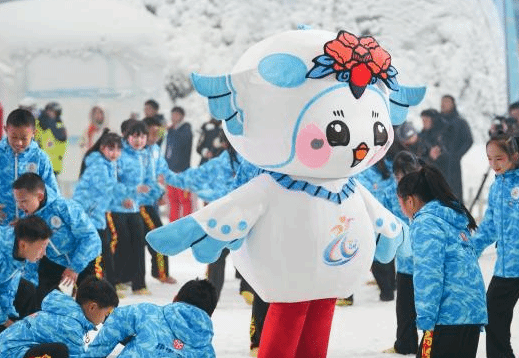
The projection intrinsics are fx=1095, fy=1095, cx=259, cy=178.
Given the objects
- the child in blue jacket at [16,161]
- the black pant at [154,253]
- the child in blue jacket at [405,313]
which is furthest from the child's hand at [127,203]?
the child in blue jacket at [405,313]

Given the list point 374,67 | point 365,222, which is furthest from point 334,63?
point 365,222

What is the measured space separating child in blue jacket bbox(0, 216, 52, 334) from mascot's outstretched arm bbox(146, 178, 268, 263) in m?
0.82

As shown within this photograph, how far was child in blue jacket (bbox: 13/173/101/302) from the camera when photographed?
567cm

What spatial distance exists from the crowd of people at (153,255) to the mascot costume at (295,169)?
238mm

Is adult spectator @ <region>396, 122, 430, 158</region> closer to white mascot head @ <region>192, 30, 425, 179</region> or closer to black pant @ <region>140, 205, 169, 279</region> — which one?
black pant @ <region>140, 205, 169, 279</region>

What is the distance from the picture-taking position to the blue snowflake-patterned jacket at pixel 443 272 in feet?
14.7

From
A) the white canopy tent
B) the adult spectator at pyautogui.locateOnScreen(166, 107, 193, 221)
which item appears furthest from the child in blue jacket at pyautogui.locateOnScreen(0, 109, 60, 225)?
the white canopy tent

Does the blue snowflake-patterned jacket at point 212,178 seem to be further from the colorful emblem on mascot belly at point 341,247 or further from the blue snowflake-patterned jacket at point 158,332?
the blue snowflake-patterned jacket at point 158,332

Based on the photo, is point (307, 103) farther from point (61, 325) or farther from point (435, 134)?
point (435, 134)

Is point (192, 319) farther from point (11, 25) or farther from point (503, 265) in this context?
point (11, 25)

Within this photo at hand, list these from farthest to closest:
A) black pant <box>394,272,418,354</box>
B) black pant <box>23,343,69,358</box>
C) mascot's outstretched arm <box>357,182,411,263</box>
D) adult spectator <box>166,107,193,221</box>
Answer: adult spectator <box>166,107,193,221</box>
black pant <box>394,272,418,354</box>
mascot's outstretched arm <box>357,182,411,263</box>
black pant <box>23,343,69,358</box>

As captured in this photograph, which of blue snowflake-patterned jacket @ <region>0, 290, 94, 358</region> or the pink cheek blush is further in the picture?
blue snowflake-patterned jacket @ <region>0, 290, 94, 358</region>

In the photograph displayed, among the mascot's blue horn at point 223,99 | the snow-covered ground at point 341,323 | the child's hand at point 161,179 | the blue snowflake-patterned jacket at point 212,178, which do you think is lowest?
the snow-covered ground at point 341,323

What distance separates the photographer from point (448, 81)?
12797mm
